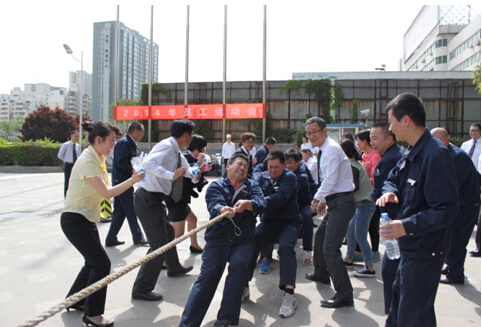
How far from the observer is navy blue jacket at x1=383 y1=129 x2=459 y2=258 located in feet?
6.41

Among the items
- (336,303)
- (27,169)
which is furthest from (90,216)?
(27,169)

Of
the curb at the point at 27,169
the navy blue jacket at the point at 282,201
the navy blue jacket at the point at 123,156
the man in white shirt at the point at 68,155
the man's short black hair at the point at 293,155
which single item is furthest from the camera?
the curb at the point at 27,169

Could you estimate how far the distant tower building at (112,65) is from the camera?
10119 cm

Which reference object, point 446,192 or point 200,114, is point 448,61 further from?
point 446,192

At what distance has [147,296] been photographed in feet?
11.6

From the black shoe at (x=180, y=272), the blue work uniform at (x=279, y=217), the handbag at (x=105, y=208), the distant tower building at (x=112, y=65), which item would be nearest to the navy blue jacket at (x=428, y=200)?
the blue work uniform at (x=279, y=217)

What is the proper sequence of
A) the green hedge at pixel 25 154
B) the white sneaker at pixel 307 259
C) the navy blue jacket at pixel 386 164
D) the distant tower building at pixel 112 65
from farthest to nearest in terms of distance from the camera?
the distant tower building at pixel 112 65, the green hedge at pixel 25 154, the white sneaker at pixel 307 259, the navy blue jacket at pixel 386 164

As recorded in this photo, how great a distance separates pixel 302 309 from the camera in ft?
11.1

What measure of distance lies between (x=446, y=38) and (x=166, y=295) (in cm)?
6080

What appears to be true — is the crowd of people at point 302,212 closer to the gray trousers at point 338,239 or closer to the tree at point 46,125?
the gray trousers at point 338,239

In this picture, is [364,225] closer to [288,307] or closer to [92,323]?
[288,307]

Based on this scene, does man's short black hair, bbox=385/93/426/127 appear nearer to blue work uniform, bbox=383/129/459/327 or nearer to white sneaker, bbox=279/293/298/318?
blue work uniform, bbox=383/129/459/327

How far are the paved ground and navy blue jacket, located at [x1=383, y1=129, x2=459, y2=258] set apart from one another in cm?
136

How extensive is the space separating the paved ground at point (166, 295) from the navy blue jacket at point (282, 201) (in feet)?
2.62
